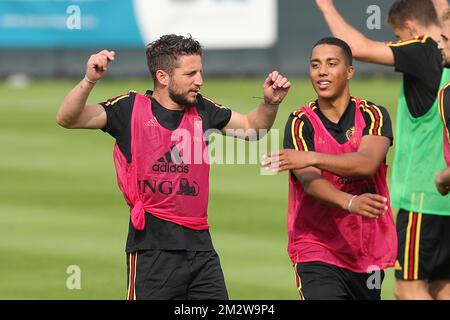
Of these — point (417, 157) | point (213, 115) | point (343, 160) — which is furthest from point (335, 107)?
point (417, 157)

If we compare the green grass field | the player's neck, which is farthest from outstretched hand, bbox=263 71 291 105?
the green grass field

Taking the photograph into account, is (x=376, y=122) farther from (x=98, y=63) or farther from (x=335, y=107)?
(x=98, y=63)

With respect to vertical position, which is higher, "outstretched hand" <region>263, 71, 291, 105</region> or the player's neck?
"outstretched hand" <region>263, 71, 291, 105</region>

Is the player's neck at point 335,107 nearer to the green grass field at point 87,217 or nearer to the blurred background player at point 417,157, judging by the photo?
the blurred background player at point 417,157

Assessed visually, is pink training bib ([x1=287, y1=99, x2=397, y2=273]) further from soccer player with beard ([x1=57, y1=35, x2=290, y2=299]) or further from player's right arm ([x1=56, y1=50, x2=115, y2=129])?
player's right arm ([x1=56, y1=50, x2=115, y2=129])

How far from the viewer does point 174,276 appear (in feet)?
25.9

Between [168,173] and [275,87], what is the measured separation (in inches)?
36.6

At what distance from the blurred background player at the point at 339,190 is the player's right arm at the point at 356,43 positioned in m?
0.97

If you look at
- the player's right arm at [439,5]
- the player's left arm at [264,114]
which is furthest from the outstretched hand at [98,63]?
the player's right arm at [439,5]

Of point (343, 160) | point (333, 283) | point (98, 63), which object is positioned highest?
point (98, 63)

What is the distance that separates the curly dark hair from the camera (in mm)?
8156

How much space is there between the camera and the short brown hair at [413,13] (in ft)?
30.8

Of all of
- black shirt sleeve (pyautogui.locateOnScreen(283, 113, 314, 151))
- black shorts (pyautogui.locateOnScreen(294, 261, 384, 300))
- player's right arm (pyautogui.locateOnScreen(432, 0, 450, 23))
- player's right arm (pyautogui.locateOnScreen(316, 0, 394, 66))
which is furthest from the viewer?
player's right arm (pyautogui.locateOnScreen(316, 0, 394, 66))

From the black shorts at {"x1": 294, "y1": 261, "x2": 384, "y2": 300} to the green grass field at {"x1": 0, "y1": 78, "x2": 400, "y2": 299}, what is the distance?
2913mm
